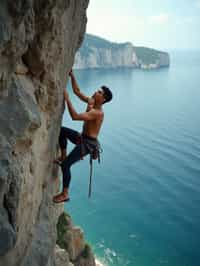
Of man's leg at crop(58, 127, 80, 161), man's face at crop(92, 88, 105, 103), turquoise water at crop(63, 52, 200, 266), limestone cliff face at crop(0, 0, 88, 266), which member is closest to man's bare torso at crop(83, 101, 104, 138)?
man's face at crop(92, 88, 105, 103)

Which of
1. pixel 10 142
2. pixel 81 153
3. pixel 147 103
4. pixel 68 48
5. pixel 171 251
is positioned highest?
pixel 68 48

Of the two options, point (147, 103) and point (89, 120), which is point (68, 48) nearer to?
point (89, 120)

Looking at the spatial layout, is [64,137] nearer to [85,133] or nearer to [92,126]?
[85,133]

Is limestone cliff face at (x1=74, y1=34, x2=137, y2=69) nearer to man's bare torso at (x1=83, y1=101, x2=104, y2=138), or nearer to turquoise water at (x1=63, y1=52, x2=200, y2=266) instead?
turquoise water at (x1=63, y1=52, x2=200, y2=266)

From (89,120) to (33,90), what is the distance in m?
1.52

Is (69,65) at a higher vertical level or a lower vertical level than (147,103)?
higher

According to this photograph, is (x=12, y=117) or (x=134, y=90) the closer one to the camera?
(x=12, y=117)

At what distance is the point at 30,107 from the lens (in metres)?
5.20

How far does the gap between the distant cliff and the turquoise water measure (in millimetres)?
112396

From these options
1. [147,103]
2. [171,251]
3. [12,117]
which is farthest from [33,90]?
[147,103]

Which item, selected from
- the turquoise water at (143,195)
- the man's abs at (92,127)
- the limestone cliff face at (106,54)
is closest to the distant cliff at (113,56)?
the limestone cliff face at (106,54)

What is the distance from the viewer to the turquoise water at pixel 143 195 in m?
26.5

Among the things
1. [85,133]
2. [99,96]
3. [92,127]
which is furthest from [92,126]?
[99,96]

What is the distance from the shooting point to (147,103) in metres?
73.7
